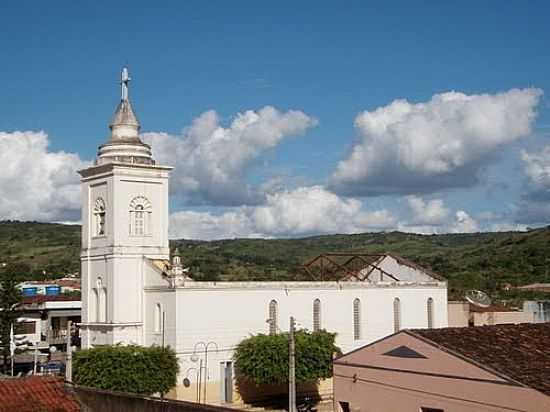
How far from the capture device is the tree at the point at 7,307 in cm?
5162

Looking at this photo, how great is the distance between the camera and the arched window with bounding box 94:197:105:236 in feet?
149

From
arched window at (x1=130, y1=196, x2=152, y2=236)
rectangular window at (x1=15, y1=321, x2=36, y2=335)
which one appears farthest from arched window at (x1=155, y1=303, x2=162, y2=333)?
rectangular window at (x1=15, y1=321, x2=36, y2=335)

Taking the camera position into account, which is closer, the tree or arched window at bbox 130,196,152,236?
arched window at bbox 130,196,152,236

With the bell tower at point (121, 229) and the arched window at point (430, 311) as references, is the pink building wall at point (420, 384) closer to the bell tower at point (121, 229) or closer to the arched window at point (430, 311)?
the bell tower at point (121, 229)

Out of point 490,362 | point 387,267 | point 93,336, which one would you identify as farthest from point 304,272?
point 490,362

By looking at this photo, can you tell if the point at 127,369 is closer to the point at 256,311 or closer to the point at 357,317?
the point at 256,311

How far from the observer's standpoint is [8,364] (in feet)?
178

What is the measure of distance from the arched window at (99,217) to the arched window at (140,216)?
176 centimetres

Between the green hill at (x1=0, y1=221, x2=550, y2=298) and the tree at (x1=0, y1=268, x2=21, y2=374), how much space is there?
39.4 feet

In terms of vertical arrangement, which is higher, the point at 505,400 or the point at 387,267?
the point at 387,267

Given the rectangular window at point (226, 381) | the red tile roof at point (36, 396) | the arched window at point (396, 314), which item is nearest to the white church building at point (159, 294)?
the rectangular window at point (226, 381)

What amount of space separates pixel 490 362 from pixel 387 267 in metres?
27.8

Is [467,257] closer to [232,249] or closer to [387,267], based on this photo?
[232,249]

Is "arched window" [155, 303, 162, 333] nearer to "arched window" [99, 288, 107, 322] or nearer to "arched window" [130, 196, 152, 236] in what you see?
"arched window" [99, 288, 107, 322]
